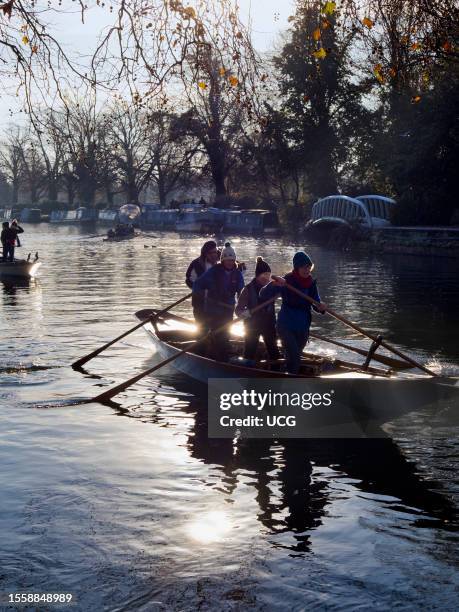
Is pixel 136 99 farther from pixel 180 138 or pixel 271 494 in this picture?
pixel 180 138

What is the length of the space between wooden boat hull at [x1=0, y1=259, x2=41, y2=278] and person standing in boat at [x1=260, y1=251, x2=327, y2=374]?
70.1ft

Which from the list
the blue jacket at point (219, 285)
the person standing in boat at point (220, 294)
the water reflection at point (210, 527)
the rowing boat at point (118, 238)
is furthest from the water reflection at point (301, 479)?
the rowing boat at point (118, 238)

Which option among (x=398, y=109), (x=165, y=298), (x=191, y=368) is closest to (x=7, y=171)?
(x=398, y=109)

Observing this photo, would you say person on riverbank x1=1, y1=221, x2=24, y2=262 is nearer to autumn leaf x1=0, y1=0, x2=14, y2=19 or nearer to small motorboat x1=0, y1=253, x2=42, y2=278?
small motorboat x1=0, y1=253, x2=42, y2=278

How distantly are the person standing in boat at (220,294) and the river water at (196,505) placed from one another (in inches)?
31.2

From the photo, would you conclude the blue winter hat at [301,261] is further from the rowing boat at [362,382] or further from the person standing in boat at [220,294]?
the person standing in boat at [220,294]

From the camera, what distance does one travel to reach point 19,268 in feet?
104

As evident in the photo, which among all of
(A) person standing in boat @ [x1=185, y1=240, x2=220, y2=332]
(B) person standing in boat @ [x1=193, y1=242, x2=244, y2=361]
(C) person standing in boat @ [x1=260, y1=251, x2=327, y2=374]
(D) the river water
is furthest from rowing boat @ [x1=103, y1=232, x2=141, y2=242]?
(C) person standing in boat @ [x1=260, y1=251, x2=327, y2=374]

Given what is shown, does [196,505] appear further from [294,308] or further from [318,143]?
[318,143]

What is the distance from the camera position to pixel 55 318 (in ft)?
73.3

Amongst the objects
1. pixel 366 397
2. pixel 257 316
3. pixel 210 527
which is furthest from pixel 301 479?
pixel 257 316

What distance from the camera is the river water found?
23.1 feet

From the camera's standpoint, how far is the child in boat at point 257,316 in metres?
12.6

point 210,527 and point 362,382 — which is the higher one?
point 362,382
